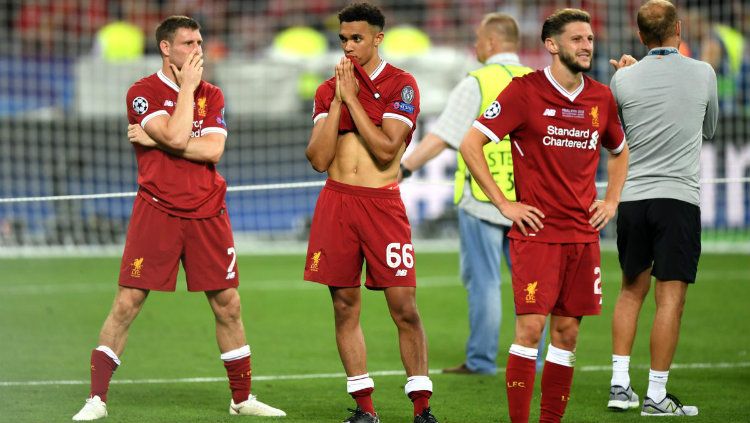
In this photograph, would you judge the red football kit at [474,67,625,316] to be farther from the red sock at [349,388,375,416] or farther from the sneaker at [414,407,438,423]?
the red sock at [349,388,375,416]

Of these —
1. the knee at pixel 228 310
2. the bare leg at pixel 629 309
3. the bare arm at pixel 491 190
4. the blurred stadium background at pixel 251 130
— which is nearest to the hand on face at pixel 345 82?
the bare arm at pixel 491 190

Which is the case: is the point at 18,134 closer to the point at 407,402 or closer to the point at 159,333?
the point at 159,333

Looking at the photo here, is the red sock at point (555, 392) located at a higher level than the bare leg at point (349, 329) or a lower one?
lower

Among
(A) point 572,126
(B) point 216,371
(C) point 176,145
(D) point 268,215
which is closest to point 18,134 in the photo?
(D) point 268,215

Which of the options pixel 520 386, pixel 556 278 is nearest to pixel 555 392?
pixel 520 386

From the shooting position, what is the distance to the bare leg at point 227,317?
726 cm

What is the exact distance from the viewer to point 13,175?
1844 centimetres

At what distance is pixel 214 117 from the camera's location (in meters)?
7.29

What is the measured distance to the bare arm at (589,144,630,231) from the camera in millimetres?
6219

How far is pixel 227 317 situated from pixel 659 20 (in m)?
2.95

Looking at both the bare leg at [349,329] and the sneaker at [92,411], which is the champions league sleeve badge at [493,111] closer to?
the bare leg at [349,329]

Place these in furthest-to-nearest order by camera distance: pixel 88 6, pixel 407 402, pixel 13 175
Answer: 1. pixel 88 6
2. pixel 13 175
3. pixel 407 402

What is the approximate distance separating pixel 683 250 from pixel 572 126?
137 centimetres

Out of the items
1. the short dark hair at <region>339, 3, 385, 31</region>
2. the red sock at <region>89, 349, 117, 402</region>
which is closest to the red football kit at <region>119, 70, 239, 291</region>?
the red sock at <region>89, 349, 117, 402</region>
